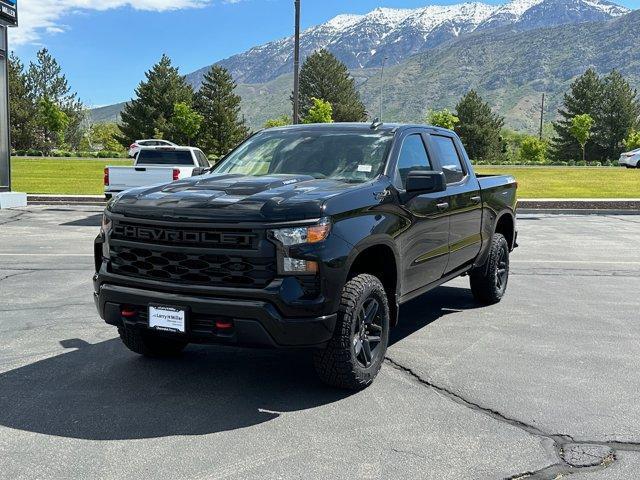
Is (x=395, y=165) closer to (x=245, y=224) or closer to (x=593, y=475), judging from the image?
(x=245, y=224)

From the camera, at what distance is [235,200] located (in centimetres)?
443

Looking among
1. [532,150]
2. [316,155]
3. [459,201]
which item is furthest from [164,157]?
[532,150]

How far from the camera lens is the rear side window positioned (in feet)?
58.0

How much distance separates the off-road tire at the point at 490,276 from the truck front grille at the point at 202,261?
3711mm

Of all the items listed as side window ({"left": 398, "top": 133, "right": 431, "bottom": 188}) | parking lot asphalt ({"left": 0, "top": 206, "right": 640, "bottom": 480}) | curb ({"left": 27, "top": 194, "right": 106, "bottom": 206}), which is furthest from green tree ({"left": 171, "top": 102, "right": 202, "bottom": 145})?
side window ({"left": 398, "top": 133, "right": 431, "bottom": 188})

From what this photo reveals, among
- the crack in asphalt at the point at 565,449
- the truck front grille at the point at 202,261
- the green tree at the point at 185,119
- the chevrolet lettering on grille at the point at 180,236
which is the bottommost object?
the crack in asphalt at the point at 565,449

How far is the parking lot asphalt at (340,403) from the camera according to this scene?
3.65 metres

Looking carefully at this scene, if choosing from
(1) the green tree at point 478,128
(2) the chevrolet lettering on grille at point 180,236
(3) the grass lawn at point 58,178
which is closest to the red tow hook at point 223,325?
(2) the chevrolet lettering on grille at point 180,236

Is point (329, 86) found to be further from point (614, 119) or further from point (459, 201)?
point (459, 201)

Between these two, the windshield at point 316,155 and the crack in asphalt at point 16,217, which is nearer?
the windshield at point 316,155

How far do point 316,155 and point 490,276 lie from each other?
2.75 metres

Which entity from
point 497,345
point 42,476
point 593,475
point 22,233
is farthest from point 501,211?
point 22,233

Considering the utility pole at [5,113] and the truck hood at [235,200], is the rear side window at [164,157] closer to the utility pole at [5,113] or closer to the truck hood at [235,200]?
the utility pole at [5,113]

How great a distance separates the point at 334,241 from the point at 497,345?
2.33 meters
